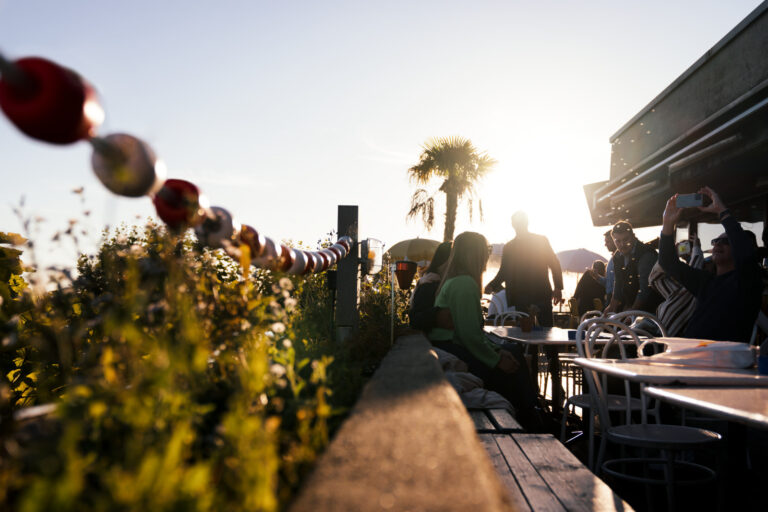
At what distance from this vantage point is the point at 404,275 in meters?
6.39

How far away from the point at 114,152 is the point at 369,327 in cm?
298

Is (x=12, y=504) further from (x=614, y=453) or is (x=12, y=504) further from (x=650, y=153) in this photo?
(x=650, y=153)

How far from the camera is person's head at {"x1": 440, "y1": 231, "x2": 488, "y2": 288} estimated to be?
4.29 m

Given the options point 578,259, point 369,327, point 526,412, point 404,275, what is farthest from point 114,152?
point 578,259

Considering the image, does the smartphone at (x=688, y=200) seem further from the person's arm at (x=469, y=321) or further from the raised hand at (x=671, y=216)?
the person's arm at (x=469, y=321)

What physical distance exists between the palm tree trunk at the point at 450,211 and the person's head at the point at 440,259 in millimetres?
16198

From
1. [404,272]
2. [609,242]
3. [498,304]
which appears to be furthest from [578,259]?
[404,272]

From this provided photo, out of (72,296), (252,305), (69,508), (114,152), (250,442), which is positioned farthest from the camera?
(252,305)

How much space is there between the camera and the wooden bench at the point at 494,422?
2.82m

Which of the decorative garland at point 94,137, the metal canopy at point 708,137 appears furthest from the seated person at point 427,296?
the metal canopy at point 708,137

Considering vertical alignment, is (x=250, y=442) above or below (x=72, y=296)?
below

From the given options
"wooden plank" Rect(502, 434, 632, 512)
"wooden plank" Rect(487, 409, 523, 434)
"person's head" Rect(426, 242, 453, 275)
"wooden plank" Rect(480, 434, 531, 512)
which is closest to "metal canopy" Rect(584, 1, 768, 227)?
"person's head" Rect(426, 242, 453, 275)

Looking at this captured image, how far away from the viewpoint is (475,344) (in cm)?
409

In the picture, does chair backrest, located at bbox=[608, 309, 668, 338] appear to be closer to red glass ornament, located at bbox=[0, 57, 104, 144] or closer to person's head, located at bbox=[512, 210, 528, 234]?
person's head, located at bbox=[512, 210, 528, 234]
